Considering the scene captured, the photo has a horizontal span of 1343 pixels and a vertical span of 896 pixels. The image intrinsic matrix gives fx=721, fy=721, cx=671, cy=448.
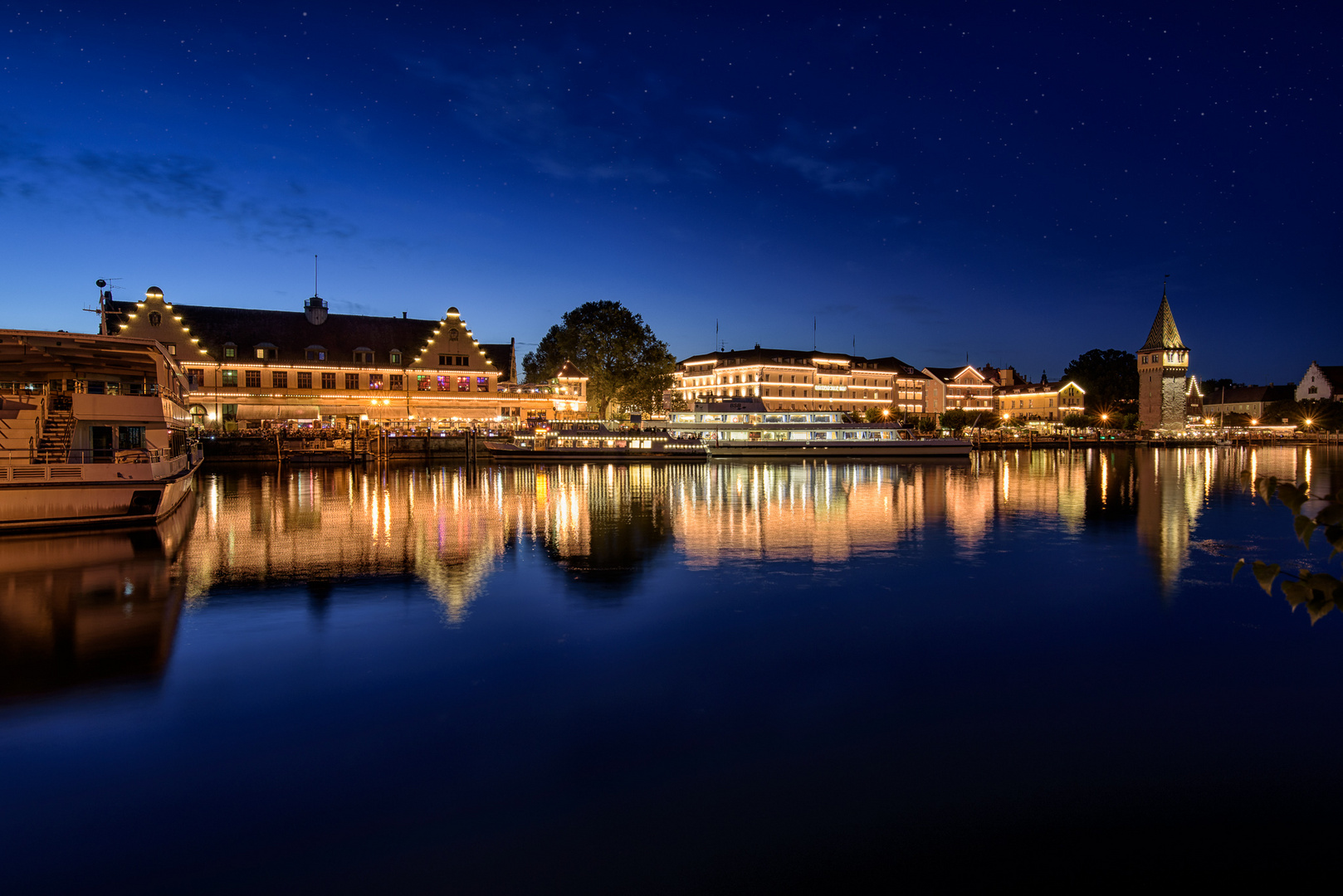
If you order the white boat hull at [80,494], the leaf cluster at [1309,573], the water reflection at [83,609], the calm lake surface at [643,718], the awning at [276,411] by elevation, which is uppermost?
the awning at [276,411]

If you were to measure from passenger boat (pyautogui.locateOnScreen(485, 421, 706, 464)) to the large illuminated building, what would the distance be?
763 cm

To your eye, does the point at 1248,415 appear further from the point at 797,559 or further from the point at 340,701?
the point at 340,701

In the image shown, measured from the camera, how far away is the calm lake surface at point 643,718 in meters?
5.66

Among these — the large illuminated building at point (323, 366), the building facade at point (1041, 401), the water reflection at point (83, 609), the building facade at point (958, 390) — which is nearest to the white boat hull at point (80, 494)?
the water reflection at point (83, 609)

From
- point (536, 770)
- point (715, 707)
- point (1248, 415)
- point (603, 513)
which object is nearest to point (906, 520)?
point (603, 513)

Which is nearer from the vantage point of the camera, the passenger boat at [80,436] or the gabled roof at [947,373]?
the passenger boat at [80,436]

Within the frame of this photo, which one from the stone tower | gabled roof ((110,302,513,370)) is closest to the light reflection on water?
gabled roof ((110,302,513,370))

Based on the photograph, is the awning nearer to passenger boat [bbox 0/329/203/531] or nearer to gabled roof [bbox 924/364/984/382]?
passenger boat [bbox 0/329/203/531]

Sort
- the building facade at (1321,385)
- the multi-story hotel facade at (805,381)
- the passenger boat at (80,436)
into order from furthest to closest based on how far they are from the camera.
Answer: the building facade at (1321,385), the multi-story hotel facade at (805,381), the passenger boat at (80,436)

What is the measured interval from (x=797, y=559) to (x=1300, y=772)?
35.5ft

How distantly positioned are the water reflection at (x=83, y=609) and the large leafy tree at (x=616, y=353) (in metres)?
52.3

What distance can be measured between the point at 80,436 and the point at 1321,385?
162910 mm

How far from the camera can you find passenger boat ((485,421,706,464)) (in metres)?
57.8

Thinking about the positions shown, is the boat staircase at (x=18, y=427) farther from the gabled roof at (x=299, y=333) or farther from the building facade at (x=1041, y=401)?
the building facade at (x=1041, y=401)
